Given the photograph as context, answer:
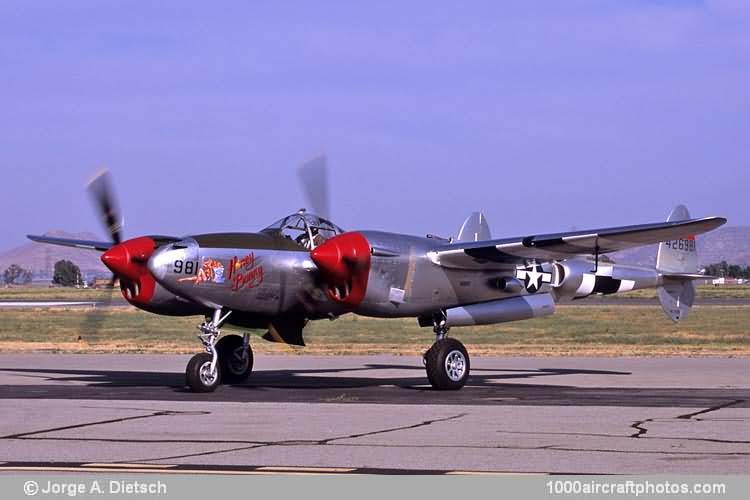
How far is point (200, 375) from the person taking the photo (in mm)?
20141

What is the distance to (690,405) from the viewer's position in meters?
17.1

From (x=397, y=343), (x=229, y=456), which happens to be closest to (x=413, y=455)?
(x=229, y=456)

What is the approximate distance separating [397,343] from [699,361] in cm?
1450

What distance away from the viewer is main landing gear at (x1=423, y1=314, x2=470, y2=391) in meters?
21.1

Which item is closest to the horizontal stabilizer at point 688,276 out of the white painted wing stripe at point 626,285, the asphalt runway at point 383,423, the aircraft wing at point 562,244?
the white painted wing stripe at point 626,285

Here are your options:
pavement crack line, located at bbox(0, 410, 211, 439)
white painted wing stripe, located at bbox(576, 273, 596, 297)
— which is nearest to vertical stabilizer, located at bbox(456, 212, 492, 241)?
white painted wing stripe, located at bbox(576, 273, 596, 297)

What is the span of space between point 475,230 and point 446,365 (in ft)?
15.8

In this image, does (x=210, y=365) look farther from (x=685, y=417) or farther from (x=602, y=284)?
(x=602, y=284)

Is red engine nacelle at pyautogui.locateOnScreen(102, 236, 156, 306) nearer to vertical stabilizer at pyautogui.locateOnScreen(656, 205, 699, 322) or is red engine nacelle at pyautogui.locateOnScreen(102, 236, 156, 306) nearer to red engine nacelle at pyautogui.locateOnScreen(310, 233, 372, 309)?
red engine nacelle at pyautogui.locateOnScreen(310, 233, 372, 309)

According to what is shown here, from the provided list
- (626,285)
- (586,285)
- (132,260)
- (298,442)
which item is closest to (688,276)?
(626,285)

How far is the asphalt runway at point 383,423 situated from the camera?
11.4 metres

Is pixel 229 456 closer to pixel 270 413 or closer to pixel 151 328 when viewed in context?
pixel 270 413

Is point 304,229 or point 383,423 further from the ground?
point 304,229

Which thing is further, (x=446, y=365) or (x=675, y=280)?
(x=675, y=280)
